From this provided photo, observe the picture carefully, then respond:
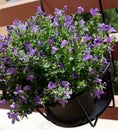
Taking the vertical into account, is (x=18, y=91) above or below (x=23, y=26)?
below

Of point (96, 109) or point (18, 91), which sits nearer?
point (18, 91)

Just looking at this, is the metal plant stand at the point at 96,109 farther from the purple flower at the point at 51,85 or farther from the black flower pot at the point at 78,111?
the purple flower at the point at 51,85

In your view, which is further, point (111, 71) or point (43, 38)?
point (111, 71)

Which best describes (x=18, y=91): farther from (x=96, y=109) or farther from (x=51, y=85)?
(x=96, y=109)

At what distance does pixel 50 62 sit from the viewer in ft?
3.49

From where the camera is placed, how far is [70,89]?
106cm

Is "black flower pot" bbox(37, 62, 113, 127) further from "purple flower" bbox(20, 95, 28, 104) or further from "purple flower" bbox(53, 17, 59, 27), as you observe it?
"purple flower" bbox(53, 17, 59, 27)

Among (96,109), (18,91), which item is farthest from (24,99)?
(96,109)

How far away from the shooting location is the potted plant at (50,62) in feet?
3.47

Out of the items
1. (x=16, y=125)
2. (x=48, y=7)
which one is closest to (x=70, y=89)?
(x=48, y=7)

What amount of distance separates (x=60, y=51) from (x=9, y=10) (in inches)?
19.7

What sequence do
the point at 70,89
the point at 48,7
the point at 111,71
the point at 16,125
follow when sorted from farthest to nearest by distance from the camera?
the point at 16,125 → the point at 48,7 → the point at 111,71 → the point at 70,89

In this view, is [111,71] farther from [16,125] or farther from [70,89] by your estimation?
[16,125]

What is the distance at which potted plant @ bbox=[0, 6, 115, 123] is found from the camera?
3.47 feet
